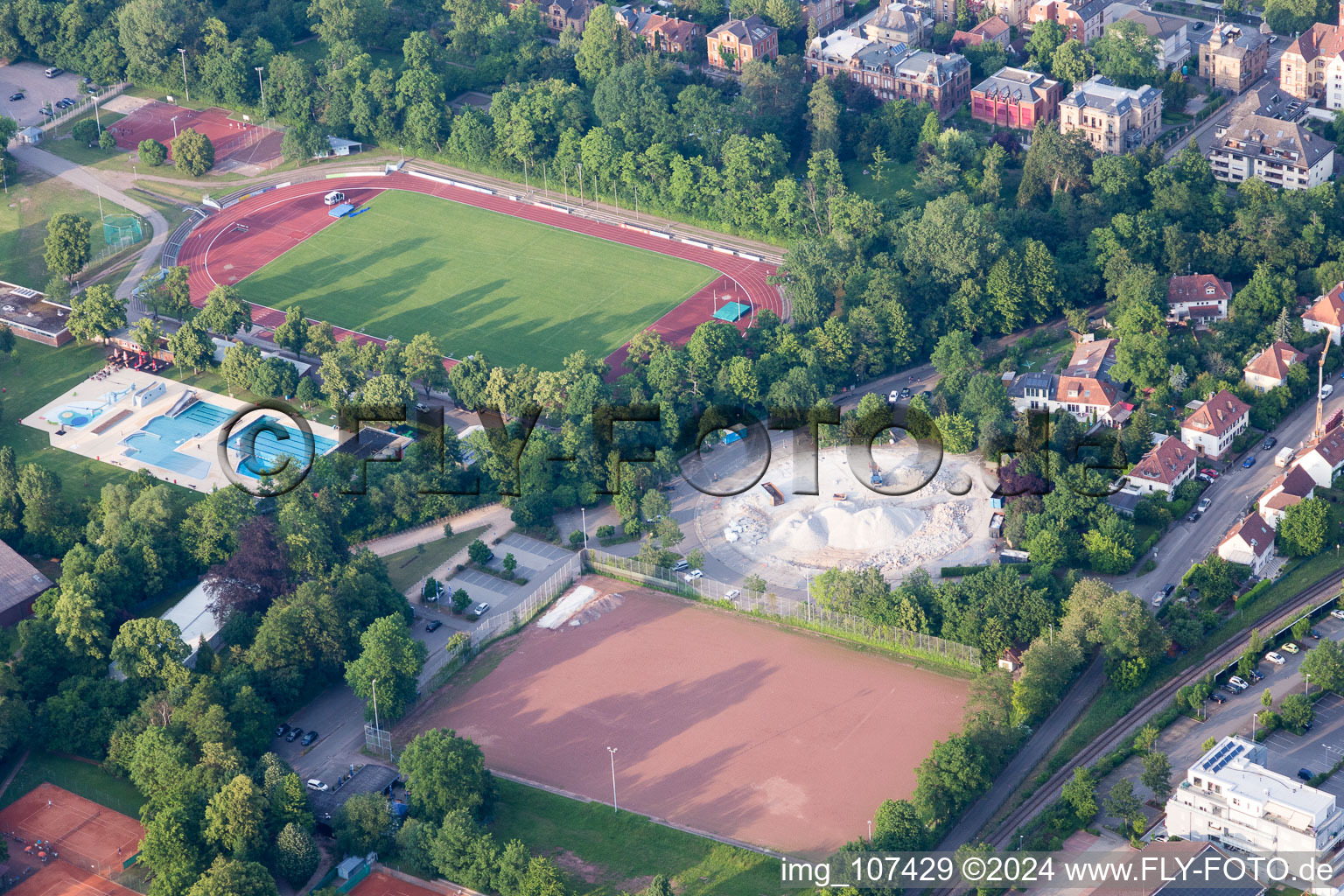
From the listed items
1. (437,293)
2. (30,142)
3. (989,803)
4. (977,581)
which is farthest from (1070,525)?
(30,142)

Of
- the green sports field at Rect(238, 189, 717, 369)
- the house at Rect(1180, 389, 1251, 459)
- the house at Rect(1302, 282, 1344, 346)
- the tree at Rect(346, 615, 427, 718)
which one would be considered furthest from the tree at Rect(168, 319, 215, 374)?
the house at Rect(1302, 282, 1344, 346)

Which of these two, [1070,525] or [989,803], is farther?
[1070,525]

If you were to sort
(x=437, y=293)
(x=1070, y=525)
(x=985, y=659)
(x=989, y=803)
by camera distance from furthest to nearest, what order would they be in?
(x=437, y=293) < (x=1070, y=525) < (x=985, y=659) < (x=989, y=803)

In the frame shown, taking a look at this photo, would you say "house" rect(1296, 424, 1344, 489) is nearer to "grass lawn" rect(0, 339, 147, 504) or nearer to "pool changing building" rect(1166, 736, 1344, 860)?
"pool changing building" rect(1166, 736, 1344, 860)

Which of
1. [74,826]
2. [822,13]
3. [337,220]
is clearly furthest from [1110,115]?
[74,826]

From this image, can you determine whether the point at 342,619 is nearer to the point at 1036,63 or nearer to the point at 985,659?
the point at 985,659

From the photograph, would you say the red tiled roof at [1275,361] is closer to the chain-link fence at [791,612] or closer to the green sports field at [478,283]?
the chain-link fence at [791,612]

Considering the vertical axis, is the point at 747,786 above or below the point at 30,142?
below
